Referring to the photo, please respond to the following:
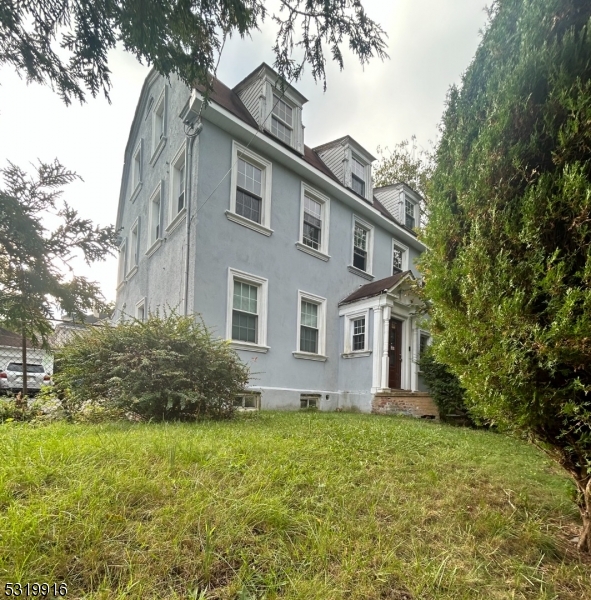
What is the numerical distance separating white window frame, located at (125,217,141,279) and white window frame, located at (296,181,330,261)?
231 inches

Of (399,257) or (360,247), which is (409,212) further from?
(360,247)

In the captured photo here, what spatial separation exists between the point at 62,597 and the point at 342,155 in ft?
39.7

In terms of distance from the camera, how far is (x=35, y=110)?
400cm

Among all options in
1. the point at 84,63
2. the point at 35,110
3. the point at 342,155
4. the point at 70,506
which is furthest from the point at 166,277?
the point at 70,506

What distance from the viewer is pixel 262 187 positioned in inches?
350

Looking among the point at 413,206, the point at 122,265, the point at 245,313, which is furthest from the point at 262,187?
the point at 413,206

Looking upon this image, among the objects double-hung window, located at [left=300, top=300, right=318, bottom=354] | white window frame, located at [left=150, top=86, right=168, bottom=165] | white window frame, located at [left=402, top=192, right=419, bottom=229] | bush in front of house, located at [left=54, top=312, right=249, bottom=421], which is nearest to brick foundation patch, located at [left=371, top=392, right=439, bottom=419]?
double-hung window, located at [left=300, top=300, right=318, bottom=354]

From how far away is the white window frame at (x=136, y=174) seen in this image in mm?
12220

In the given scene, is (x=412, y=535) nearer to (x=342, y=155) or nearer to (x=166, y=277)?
(x=166, y=277)

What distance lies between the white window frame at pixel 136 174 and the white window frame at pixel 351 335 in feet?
27.5

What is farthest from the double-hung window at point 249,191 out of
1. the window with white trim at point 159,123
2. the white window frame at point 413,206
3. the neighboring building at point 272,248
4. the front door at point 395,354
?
the white window frame at point 413,206

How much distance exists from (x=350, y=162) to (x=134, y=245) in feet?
26.5

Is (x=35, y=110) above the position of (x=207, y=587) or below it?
above

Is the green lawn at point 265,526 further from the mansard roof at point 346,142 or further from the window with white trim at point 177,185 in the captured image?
the mansard roof at point 346,142
